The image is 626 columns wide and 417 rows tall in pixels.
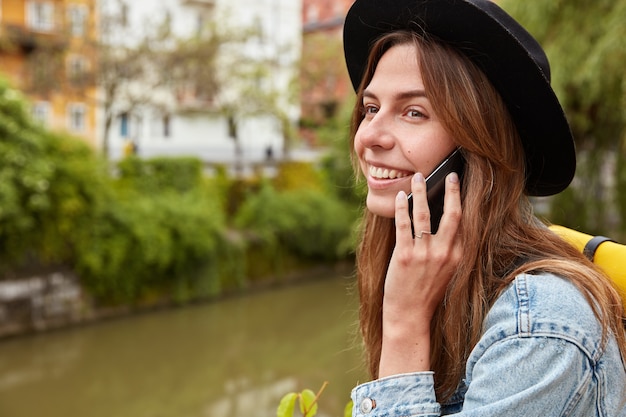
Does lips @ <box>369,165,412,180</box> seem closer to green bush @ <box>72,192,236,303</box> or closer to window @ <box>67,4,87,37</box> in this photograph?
green bush @ <box>72,192,236,303</box>

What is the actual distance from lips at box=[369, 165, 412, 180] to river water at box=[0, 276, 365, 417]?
5.75m

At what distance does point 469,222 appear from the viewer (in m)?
1.04

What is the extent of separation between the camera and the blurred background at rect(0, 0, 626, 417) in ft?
25.1

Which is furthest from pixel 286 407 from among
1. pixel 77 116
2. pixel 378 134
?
pixel 77 116

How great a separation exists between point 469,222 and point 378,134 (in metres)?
0.21

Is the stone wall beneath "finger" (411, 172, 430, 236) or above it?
beneath

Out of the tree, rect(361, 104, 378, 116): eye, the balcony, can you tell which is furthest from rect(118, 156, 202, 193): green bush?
rect(361, 104, 378, 116): eye

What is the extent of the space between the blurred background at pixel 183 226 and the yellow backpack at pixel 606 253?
9.86 feet

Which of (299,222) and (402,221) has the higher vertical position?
(402,221)

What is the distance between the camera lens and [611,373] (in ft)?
2.96

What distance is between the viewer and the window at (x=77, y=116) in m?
19.0

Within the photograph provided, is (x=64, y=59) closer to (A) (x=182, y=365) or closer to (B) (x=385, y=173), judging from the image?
(A) (x=182, y=365)

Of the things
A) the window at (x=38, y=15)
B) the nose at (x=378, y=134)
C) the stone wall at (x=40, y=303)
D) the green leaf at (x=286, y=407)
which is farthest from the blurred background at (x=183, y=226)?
the nose at (x=378, y=134)

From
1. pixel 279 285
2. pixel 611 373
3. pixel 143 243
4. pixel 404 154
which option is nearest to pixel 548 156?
pixel 404 154
